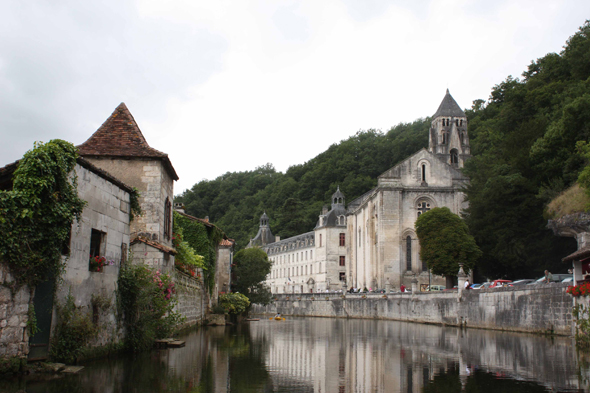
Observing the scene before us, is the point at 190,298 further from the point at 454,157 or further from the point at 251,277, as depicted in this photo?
the point at 454,157

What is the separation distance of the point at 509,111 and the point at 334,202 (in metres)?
40.1

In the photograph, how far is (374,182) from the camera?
9956 cm

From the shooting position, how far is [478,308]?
93.4ft

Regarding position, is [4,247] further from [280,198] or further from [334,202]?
[280,198]

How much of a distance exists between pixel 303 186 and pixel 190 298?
8819 centimetres

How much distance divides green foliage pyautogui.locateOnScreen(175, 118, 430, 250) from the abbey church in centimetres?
1221

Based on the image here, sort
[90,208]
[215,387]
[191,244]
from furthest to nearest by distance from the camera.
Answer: [191,244] < [90,208] < [215,387]

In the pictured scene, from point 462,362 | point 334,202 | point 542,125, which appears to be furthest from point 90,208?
point 334,202

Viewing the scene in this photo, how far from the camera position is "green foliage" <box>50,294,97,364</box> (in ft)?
33.3

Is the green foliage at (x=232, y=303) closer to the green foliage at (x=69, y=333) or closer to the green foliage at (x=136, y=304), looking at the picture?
the green foliage at (x=136, y=304)

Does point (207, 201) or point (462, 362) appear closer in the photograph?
point (462, 362)

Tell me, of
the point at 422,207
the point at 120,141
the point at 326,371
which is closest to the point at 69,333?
the point at 326,371

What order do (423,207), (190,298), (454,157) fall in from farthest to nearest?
(454,157) < (423,207) < (190,298)

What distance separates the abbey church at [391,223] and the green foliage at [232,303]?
85.0 feet
